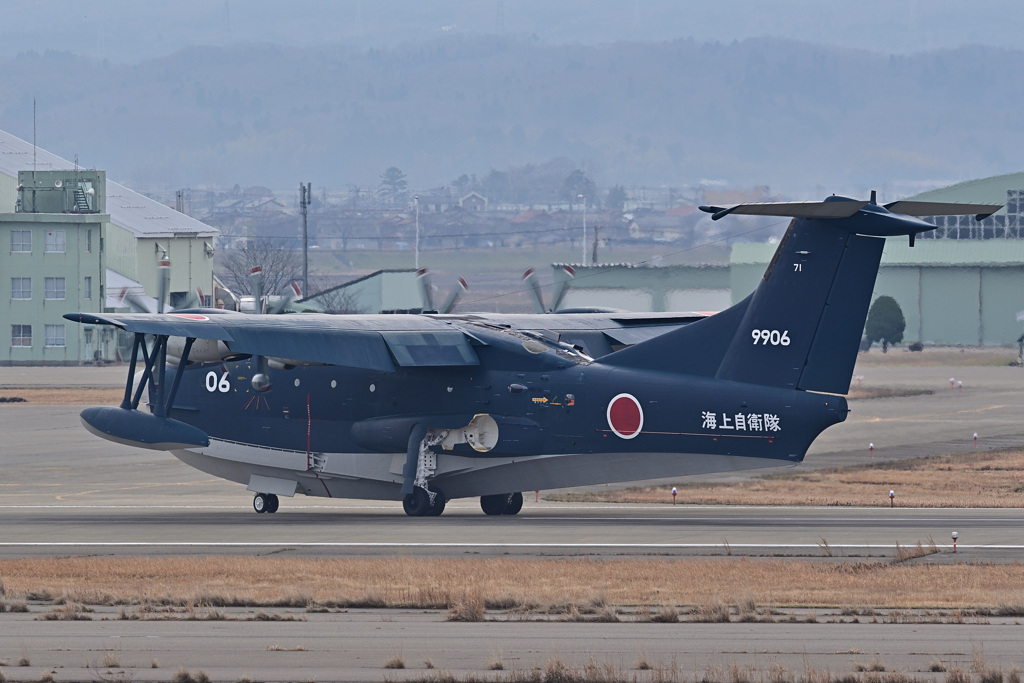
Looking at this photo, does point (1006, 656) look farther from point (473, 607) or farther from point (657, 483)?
point (657, 483)

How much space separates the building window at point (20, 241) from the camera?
3952 inches

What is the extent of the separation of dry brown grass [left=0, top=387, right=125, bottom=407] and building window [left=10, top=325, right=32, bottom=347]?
24.3 m

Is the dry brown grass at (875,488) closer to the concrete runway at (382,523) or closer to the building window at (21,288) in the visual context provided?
the concrete runway at (382,523)

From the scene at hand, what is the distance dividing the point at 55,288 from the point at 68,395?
1139 inches

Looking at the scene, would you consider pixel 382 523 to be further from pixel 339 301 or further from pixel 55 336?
pixel 55 336

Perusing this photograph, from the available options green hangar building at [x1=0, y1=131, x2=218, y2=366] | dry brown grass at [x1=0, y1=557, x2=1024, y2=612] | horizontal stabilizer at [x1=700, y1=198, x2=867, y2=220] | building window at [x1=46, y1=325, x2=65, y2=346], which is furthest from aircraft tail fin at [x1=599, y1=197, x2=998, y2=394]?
building window at [x1=46, y1=325, x2=65, y2=346]

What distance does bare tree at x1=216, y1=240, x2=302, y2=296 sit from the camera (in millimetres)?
144750

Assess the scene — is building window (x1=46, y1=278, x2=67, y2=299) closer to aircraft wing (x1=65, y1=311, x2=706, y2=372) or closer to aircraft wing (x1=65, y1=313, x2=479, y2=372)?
aircraft wing (x1=65, y1=311, x2=706, y2=372)

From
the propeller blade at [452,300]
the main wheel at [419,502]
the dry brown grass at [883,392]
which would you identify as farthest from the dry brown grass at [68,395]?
the main wheel at [419,502]

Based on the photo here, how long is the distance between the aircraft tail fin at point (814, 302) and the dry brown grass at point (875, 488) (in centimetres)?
631

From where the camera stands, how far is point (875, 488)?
38.9m

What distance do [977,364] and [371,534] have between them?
255 feet

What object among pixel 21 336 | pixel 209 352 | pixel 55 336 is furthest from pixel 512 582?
pixel 21 336

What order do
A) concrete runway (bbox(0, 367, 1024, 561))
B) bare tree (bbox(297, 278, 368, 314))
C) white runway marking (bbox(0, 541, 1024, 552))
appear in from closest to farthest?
white runway marking (bbox(0, 541, 1024, 552))
concrete runway (bbox(0, 367, 1024, 561))
bare tree (bbox(297, 278, 368, 314))
